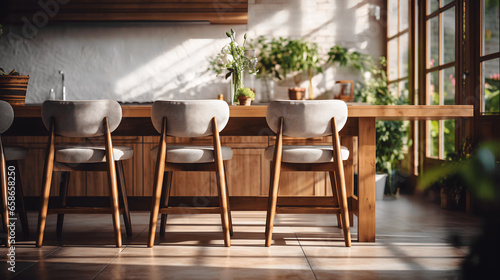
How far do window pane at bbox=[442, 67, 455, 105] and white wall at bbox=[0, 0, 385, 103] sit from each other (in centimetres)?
131

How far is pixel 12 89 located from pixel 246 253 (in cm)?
182

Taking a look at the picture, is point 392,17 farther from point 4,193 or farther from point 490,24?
point 4,193

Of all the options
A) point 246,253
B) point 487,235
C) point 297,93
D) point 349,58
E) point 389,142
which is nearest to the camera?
point 487,235

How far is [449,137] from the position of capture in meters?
4.18

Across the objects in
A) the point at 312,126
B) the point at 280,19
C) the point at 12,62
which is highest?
the point at 280,19

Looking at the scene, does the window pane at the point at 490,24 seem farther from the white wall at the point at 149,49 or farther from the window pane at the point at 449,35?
the white wall at the point at 149,49

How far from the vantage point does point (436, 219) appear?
3.46 metres

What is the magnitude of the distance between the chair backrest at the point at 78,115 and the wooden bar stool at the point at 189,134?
11.0 inches

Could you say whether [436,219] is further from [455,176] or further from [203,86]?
[203,86]

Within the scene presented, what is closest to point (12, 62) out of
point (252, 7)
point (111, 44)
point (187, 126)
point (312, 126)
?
point (111, 44)

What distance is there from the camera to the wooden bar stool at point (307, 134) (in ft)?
8.32

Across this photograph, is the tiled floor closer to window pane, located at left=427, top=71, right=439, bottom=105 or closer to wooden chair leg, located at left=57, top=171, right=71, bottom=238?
wooden chair leg, located at left=57, top=171, right=71, bottom=238

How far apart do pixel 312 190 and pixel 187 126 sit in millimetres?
1878

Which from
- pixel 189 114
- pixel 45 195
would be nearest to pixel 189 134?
pixel 189 114
